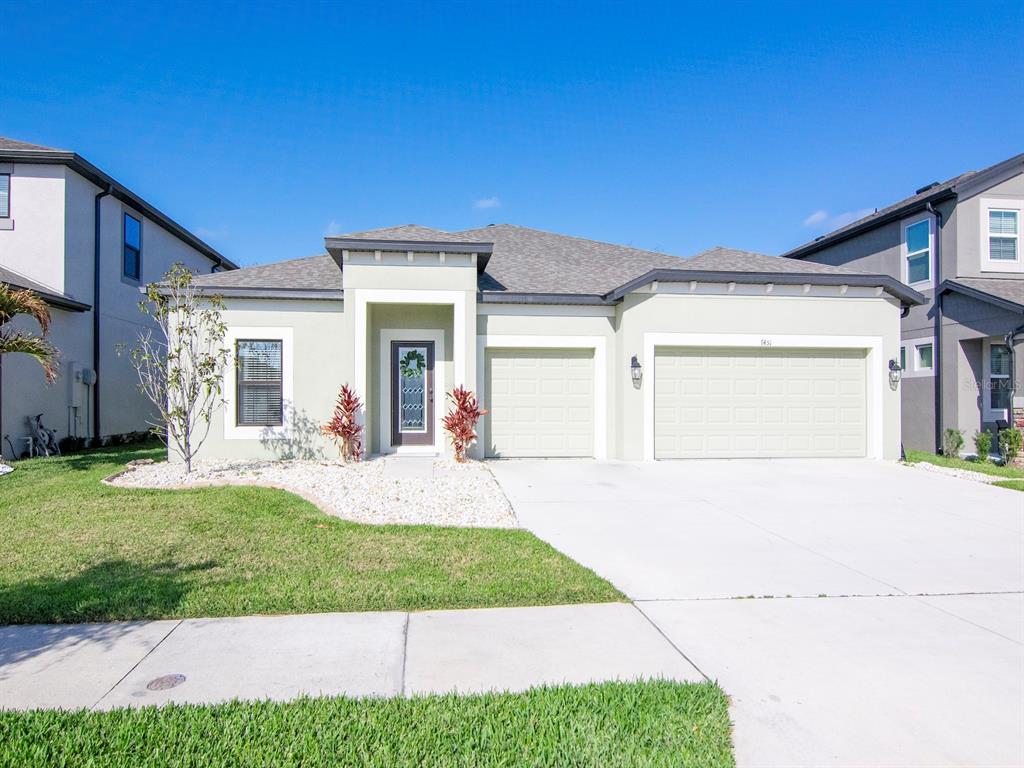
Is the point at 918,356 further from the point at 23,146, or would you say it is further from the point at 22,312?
the point at 23,146

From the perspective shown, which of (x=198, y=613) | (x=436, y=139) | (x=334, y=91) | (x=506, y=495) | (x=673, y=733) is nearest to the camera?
(x=673, y=733)

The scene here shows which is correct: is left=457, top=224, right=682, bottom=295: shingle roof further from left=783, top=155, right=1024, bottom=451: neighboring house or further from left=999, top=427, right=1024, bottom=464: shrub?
left=999, top=427, right=1024, bottom=464: shrub

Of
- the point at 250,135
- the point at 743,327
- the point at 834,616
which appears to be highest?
the point at 250,135

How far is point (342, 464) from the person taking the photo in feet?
34.0

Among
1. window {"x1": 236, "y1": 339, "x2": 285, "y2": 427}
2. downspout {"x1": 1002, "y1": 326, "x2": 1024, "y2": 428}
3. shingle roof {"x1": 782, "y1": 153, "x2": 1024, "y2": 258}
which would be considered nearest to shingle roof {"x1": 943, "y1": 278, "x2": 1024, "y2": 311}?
downspout {"x1": 1002, "y1": 326, "x2": 1024, "y2": 428}

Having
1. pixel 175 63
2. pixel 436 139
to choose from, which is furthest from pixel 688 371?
pixel 175 63

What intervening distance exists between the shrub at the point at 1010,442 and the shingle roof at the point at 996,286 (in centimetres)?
270

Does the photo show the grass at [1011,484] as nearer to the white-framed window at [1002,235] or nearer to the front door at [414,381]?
the white-framed window at [1002,235]

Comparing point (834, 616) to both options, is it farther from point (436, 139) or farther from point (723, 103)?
point (436, 139)

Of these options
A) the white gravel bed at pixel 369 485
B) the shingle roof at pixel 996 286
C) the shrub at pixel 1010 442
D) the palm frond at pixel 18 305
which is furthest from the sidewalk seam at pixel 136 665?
the shingle roof at pixel 996 286

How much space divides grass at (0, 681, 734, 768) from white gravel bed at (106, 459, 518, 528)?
12.1 ft

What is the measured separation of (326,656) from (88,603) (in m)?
2.03

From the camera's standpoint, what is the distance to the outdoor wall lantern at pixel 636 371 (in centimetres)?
1118

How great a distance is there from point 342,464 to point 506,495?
3.73 metres
